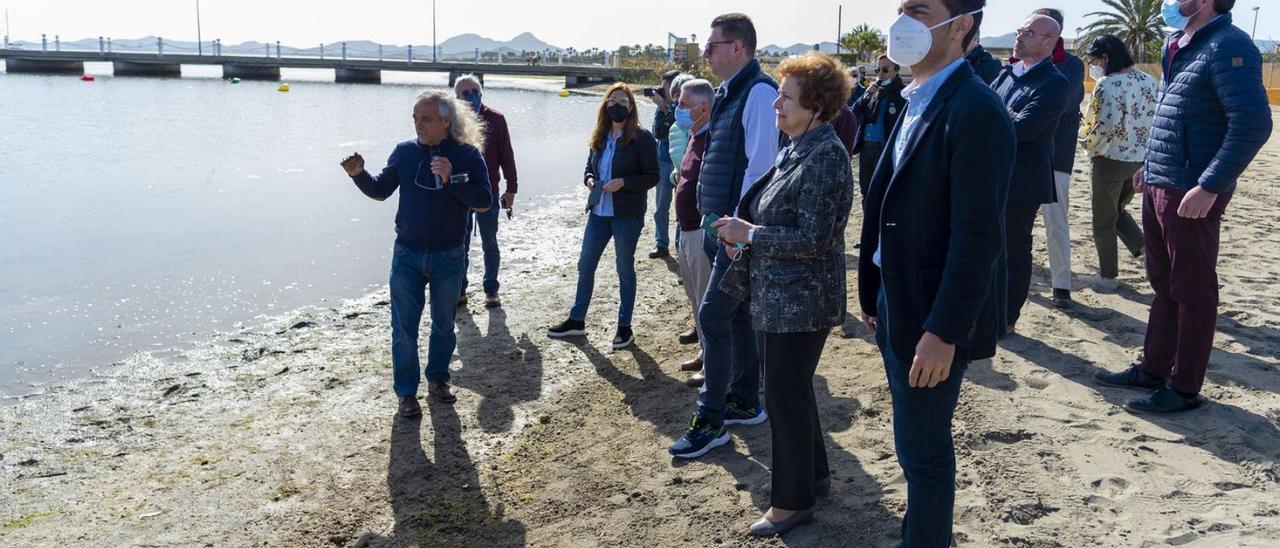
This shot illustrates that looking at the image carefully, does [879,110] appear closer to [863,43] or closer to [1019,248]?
[1019,248]

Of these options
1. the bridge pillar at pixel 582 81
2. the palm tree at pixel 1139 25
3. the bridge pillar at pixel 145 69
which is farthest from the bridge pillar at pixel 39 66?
the palm tree at pixel 1139 25

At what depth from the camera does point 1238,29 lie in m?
4.49

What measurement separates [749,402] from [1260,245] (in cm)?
637

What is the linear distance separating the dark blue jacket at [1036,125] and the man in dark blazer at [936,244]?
284cm

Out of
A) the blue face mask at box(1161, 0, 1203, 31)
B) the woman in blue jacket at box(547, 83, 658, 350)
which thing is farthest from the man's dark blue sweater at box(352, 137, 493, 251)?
the blue face mask at box(1161, 0, 1203, 31)

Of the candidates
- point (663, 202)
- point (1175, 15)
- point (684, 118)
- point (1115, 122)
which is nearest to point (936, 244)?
point (1175, 15)

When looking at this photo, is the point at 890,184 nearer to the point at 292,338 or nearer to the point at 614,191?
the point at 614,191

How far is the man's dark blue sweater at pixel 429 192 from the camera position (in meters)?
5.54

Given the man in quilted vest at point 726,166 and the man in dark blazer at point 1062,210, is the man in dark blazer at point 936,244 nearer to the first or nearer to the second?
the man in quilted vest at point 726,166

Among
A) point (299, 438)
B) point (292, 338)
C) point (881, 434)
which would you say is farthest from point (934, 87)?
point (292, 338)

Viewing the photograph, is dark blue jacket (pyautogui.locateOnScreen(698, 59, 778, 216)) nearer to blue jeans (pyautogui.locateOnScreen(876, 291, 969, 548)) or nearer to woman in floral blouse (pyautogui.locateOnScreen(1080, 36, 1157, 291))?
blue jeans (pyautogui.locateOnScreen(876, 291, 969, 548))

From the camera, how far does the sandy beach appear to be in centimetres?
406

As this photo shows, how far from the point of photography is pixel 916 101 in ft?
9.77

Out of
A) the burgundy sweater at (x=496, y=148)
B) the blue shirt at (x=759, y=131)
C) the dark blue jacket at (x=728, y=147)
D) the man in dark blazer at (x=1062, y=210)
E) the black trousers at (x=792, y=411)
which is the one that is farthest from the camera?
the burgundy sweater at (x=496, y=148)
